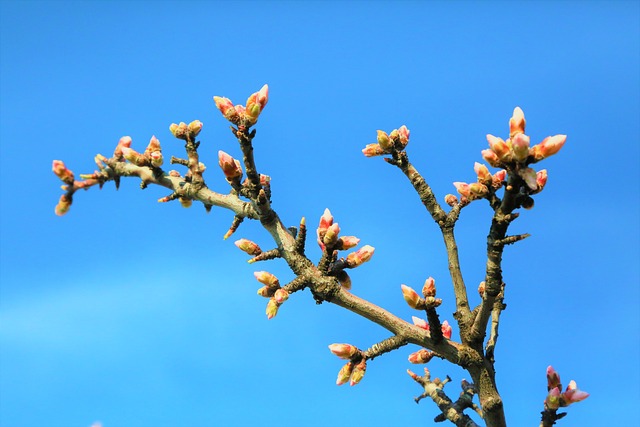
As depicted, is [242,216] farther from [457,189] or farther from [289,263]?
[457,189]

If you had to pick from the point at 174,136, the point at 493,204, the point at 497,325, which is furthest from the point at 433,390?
the point at 174,136

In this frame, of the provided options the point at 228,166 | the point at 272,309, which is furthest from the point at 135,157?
the point at 272,309

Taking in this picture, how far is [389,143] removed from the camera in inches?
235

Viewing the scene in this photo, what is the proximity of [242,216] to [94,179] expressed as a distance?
4.16 feet

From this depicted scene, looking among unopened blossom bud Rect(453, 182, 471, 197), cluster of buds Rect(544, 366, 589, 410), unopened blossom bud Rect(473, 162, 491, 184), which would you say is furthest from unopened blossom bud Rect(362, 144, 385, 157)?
cluster of buds Rect(544, 366, 589, 410)

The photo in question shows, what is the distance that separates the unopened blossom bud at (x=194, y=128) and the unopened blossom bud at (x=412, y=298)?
222 cm

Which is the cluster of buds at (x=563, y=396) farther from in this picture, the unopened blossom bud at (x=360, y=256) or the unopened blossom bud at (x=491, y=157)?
the unopened blossom bud at (x=491, y=157)

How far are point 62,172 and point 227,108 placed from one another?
4.74ft

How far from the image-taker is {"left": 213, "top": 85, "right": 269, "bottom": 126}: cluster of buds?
5.06 metres

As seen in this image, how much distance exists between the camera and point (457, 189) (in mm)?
5855

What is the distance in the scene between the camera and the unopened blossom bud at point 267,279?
5.12m

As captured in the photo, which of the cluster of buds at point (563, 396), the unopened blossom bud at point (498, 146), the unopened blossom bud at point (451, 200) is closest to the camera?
the unopened blossom bud at point (498, 146)

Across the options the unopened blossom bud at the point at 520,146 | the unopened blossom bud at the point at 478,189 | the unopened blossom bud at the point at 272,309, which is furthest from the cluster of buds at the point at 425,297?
the unopened blossom bud at the point at 520,146

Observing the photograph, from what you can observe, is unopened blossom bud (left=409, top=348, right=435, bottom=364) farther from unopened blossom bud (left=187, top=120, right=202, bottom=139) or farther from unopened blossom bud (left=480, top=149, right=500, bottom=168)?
unopened blossom bud (left=187, top=120, right=202, bottom=139)
